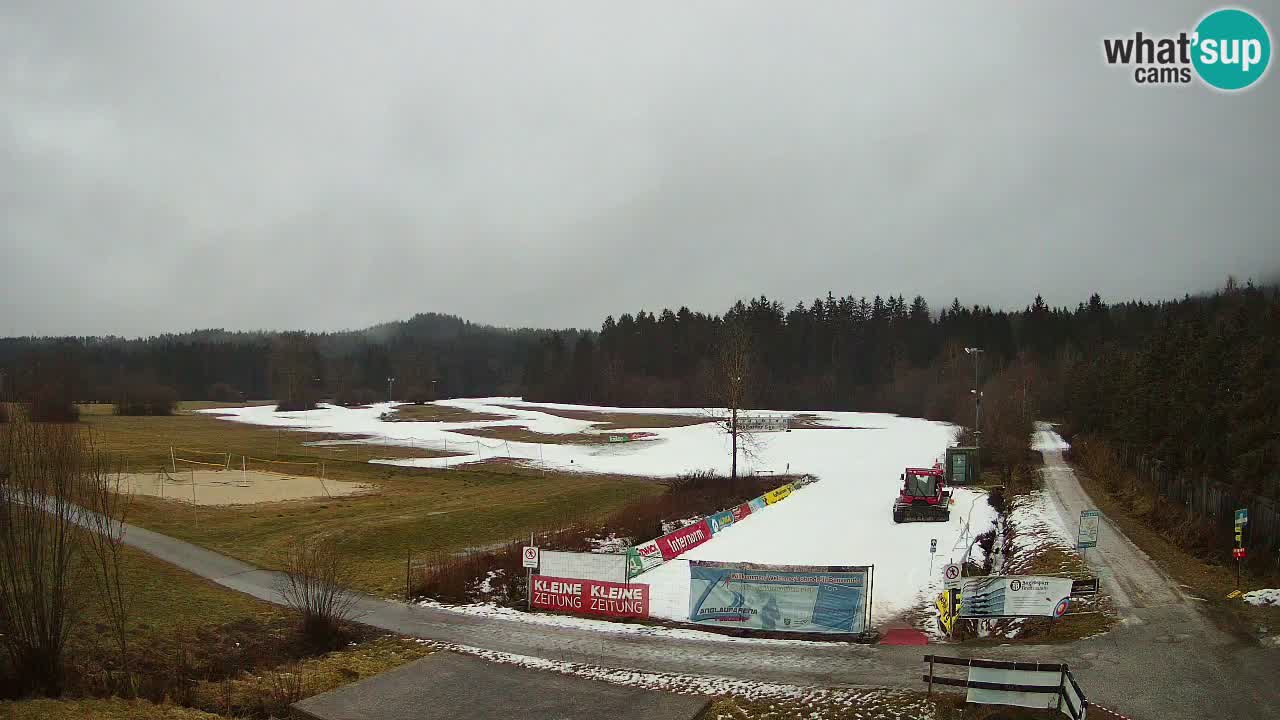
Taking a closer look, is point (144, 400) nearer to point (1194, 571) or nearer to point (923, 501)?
point (923, 501)

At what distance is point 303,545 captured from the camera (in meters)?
27.8

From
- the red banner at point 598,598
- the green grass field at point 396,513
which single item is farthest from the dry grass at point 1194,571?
the green grass field at point 396,513

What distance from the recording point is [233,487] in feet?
143

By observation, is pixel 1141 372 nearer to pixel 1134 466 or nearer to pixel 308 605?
pixel 1134 466

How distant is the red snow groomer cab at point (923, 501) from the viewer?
35.0 m

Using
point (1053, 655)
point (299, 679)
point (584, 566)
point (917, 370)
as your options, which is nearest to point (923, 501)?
point (1053, 655)

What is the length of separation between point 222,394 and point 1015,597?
190 m

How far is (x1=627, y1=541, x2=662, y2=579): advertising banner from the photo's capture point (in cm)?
2162

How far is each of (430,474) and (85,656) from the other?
36647mm

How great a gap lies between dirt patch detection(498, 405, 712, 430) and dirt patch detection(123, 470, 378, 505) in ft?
141

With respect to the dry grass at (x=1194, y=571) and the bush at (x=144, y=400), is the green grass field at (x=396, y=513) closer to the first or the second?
the dry grass at (x=1194, y=571)

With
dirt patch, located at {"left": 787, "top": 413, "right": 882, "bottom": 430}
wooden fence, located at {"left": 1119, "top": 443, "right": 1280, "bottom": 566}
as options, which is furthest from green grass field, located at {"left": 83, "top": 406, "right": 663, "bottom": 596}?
dirt patch, located at {"left": 787, "top": 413, "right": 882, "bottom": 430}

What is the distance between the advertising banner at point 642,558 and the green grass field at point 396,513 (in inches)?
298

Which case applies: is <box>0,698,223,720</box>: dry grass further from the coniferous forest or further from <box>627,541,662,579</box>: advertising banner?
the coniferous forest
